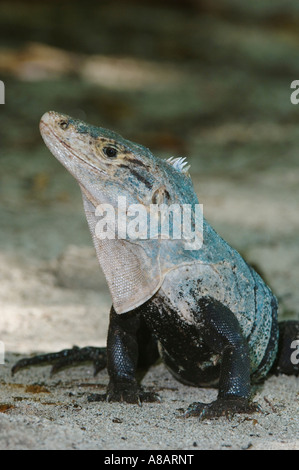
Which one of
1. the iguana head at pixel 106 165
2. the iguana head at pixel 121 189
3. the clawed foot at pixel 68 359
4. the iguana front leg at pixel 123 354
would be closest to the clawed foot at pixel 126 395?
the iguana front leg at pixel 123 354

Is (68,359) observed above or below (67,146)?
below

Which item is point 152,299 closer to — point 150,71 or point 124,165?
point 124,165

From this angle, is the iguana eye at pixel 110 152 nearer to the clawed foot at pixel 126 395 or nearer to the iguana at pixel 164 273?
the iguana at pixel 164 273

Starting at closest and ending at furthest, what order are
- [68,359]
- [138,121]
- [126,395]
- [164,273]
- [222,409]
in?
[222,409] → [164,273] → [126,395] → [68,359] → [138,121]

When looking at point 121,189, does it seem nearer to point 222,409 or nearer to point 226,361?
point 226,361

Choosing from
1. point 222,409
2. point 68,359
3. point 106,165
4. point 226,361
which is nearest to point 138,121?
point 68,359

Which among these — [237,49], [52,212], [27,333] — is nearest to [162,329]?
[27,333]
